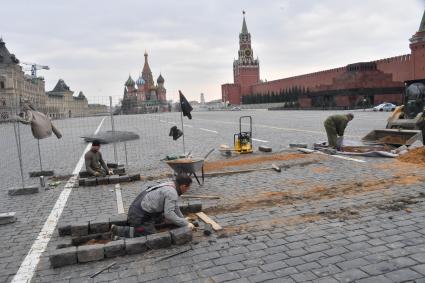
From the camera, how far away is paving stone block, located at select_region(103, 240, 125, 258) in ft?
15.0

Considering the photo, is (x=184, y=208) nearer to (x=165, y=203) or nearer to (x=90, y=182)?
(x=165, y=203)

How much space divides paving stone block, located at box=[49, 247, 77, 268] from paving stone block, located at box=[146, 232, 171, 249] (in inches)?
33.7

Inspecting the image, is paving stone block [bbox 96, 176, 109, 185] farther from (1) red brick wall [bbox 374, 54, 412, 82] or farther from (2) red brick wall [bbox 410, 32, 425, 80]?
(1) red brick wall [bbox 374, 54, 412, 82]

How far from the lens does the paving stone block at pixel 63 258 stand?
4.43m

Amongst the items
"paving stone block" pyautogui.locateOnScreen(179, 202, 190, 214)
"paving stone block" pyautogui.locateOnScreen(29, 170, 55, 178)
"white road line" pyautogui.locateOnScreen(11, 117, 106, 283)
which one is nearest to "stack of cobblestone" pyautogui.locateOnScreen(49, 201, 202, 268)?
"white road line" pyautogui.locateOnScreen(11, 117, 106, 283)

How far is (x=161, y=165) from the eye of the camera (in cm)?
1170

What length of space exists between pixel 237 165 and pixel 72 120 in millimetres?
19796

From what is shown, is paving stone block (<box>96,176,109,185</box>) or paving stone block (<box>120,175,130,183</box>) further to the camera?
paving stone block (<box>120,175,130,183</box>)

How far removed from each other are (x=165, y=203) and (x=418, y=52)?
5529cm

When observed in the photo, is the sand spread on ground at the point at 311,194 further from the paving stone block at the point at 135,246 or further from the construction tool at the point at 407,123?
the construction tool at the point at 407,123

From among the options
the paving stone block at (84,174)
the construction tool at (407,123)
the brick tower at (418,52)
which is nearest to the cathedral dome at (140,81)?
the brick tower at (418,52)

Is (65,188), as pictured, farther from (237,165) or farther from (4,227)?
(237,165)

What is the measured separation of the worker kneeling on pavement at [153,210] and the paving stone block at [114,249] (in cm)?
35

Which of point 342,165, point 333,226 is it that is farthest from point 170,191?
point 342,165
